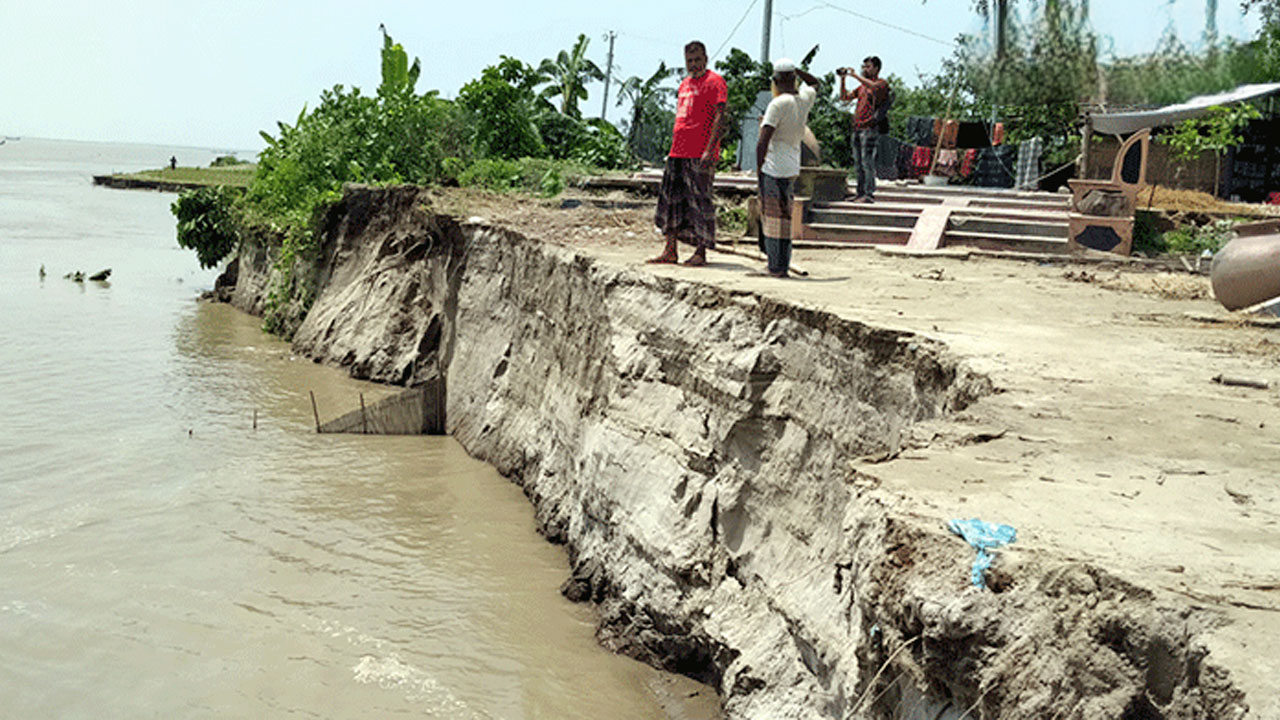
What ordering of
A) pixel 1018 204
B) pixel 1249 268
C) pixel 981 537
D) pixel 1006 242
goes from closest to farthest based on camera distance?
pixel 981 537 < pixel 1249 268 < pixel 1006 242 < pixel 1018 204

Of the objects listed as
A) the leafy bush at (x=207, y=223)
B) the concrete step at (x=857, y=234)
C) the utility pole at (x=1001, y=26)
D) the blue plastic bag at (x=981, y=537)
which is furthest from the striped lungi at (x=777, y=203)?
the utility pole at (x=1001, y=26)

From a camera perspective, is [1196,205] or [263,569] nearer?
[263,569]

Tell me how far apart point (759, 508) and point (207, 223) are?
17923 millimetres

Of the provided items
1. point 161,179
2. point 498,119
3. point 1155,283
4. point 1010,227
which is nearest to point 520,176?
point 498,119

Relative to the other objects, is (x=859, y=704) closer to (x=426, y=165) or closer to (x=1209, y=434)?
(x=1209, y=434)

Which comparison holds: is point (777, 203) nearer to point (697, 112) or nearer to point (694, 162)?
point (694, 162)

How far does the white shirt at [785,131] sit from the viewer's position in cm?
859

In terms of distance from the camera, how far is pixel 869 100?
1318 cm

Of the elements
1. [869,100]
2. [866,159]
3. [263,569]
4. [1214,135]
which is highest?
[869,100]

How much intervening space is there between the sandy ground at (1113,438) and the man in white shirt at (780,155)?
1.06 ft

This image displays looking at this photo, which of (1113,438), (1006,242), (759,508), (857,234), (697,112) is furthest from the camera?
(857,234)

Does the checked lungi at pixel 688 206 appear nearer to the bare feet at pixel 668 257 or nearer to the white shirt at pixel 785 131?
the bare feet at pixel 668 257

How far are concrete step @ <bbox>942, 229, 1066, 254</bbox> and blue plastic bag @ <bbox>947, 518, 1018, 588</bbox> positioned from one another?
328 inches

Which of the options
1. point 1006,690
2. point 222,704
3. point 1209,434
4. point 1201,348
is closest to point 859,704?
point 1006,690
